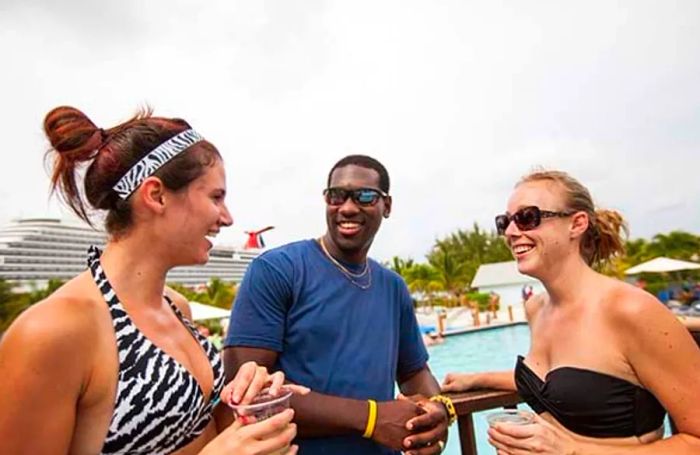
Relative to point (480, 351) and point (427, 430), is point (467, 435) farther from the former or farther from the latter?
point (480, 351)

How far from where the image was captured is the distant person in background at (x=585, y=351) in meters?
1.57

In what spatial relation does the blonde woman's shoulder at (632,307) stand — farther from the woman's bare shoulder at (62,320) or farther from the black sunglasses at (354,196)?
the woman's bare shoulder at (62,320)

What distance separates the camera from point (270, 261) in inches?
85.9

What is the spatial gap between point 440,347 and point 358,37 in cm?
1391

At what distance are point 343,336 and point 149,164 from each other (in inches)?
42.9

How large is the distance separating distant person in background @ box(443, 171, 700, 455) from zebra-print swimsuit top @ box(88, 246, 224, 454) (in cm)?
99

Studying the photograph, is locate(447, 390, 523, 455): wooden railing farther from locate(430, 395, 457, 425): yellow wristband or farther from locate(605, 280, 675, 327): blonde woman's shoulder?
locate(605, 280, 675, 327): blonde woman's shoulder

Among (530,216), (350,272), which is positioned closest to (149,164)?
(350,272)

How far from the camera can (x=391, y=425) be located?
186 centimetres

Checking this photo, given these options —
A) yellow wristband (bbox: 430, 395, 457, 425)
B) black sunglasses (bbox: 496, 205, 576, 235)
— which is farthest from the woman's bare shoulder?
black sunglasses (bbox: 496, 205, 576, 235)

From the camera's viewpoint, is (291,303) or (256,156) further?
(256,156)

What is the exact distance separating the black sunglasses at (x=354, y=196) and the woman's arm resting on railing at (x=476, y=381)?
37.6 inches

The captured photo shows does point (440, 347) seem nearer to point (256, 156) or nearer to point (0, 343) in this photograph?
point (256, 156)

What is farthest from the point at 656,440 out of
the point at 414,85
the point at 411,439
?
the point at 414,85
